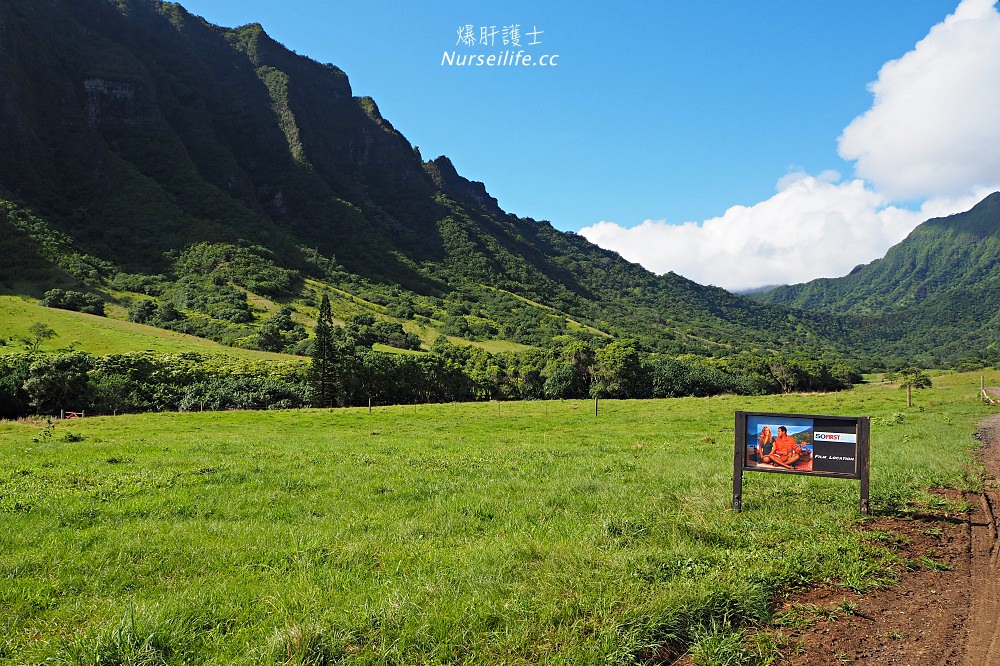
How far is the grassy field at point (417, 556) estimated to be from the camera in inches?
201

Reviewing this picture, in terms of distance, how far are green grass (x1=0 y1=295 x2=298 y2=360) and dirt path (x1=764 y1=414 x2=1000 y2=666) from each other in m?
94.3

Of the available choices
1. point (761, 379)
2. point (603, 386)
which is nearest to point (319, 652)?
point (603, 386)

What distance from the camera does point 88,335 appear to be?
88.2m

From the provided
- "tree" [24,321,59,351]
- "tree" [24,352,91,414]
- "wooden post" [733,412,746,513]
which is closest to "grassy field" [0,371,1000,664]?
"wooden post" [733,412,746,513]

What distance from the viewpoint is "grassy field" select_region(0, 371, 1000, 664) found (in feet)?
16.7

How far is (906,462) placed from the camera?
14117 mm

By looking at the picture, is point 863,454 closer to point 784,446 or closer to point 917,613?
point 784,446

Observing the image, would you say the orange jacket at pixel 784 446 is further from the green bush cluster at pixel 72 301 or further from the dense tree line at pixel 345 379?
the green bush cluster at pixel 72 301

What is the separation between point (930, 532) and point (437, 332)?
17657 centimetres

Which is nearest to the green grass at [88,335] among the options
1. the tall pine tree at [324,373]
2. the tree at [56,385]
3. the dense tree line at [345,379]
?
the dense tree line at [345,379]

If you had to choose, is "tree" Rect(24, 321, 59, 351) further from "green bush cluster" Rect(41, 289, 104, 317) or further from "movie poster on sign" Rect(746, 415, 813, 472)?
"movie poster on sign" Rect(746, 415, 813, 472)

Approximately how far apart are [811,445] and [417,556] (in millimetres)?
7412

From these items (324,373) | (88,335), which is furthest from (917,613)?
(88,335)

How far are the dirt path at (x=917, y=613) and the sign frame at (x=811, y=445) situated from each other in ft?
3.97
